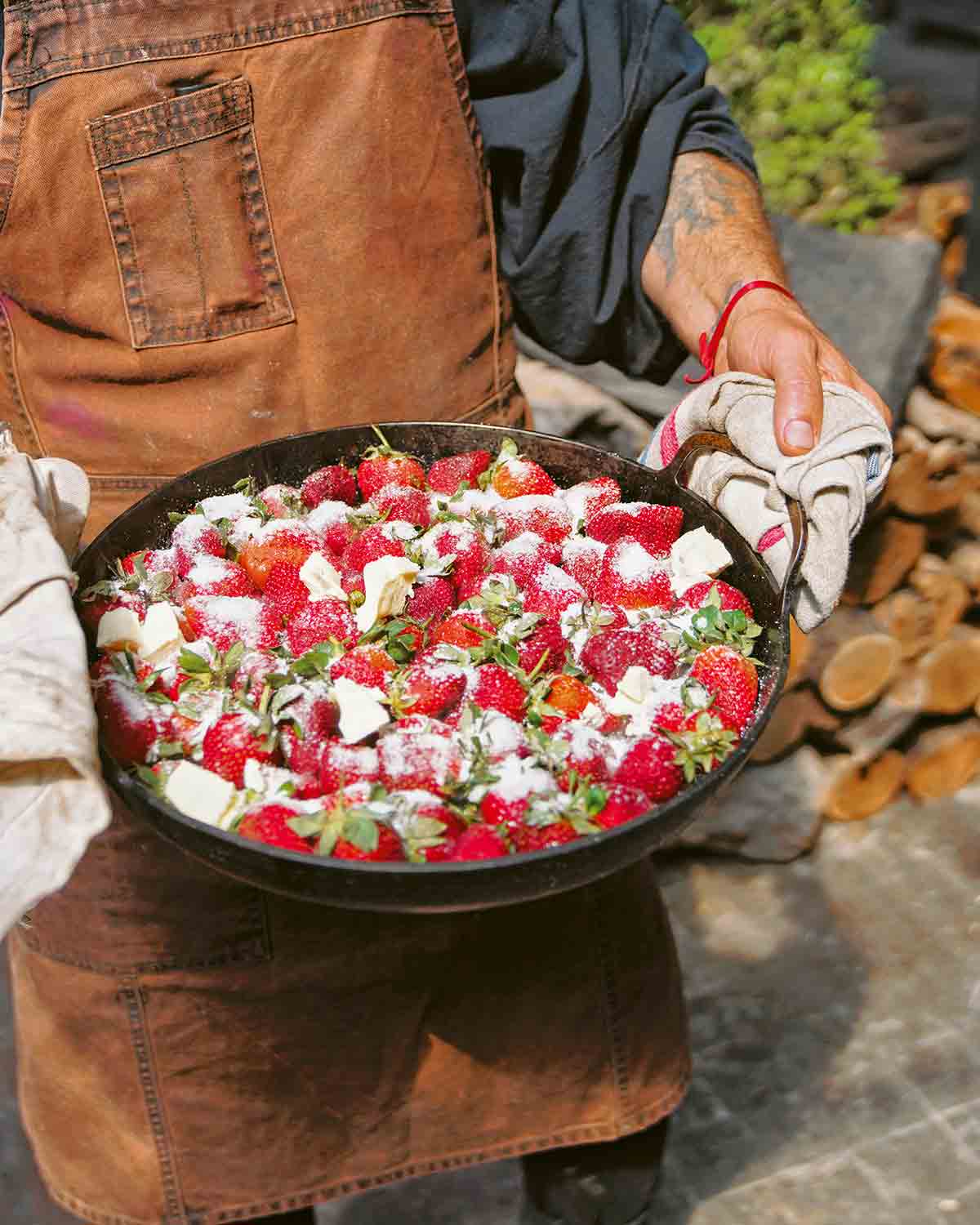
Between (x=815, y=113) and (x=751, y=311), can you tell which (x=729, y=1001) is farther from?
(x=815, y=113)

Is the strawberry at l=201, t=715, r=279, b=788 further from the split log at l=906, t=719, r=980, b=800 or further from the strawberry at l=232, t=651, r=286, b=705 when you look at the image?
the split log at l=906, t=719, r=980, b=800

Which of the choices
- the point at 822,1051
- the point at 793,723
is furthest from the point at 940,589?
the point at 822,1051

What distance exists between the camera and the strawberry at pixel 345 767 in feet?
3.43

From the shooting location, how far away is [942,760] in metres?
2.82

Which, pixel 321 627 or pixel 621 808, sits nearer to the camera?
pixel 621 808

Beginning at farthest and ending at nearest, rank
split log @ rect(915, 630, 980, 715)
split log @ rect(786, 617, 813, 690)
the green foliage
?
the green foliage < split log @ rect(915, 630, 980, 715) < split log @ rect(786, 617, 813, 690)

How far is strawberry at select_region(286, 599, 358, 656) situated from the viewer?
3.92ft

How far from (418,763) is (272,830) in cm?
13

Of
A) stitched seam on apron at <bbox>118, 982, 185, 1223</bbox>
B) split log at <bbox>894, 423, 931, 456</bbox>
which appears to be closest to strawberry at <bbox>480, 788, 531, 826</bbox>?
stitched seam on apron at <bbox>118, 982, 185, 1223</bbox>

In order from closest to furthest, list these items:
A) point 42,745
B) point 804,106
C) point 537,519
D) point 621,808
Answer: point 42,745
point 621,808
point 537,519
point 804,106

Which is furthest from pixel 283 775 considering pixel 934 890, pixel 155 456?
pixel 934 890

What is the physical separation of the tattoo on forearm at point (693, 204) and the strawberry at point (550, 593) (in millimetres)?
596

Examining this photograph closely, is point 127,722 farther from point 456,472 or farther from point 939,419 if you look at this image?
point 939,419

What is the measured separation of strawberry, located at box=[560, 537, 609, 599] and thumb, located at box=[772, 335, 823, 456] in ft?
0.70
